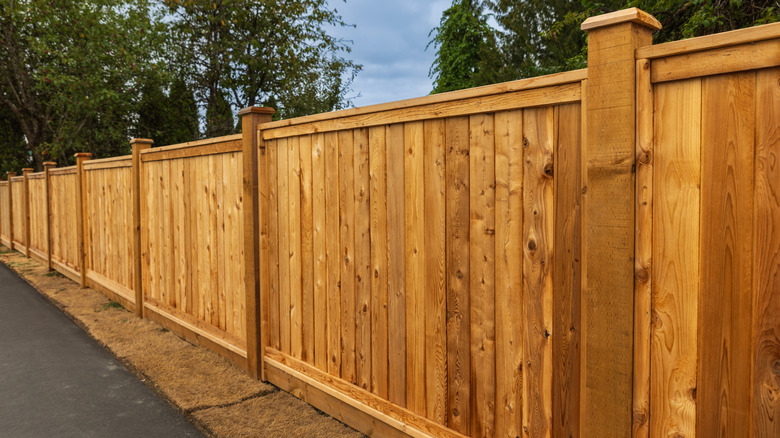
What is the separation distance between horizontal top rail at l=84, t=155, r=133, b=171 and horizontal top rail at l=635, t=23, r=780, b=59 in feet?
19.8

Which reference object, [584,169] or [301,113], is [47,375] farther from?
[301,113]

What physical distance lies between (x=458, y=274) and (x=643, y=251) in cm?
93

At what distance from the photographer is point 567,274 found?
2178 mm

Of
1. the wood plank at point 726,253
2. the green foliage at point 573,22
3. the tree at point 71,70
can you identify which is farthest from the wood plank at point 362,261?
the tree at point 71,70

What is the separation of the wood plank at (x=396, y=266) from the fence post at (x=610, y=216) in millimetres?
1123

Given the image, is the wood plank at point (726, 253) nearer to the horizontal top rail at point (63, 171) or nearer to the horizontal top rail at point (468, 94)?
the horizontal top rail at point (468, 94)

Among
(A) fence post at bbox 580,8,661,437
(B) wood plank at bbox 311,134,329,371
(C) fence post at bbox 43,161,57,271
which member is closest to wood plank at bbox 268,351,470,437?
(B) wood plank at bbox 311,134,329,371

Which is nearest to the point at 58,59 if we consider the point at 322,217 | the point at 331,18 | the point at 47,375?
the point at 331,18

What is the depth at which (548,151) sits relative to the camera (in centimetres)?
221

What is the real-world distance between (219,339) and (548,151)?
3607 mm

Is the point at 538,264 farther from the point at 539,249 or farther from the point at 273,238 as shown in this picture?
the point at 273,238

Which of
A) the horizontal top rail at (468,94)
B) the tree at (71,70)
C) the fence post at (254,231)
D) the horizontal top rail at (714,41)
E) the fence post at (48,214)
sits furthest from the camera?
the tree at (71,70)

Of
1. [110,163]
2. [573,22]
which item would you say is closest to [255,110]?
[110,163]

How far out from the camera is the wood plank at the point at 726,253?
1674 millimetres
